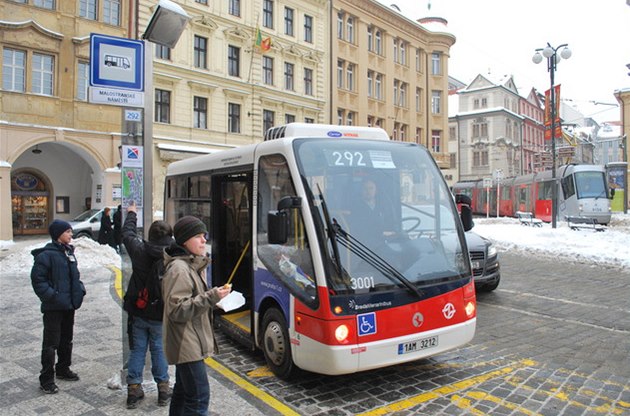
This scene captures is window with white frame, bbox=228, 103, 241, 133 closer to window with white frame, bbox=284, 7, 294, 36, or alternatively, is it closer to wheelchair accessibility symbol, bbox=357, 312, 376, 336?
window with white frame, bbox=284, 7, 294, 36

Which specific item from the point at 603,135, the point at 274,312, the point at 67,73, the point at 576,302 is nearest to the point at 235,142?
the point at 67,73

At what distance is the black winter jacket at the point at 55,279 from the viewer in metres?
4.90

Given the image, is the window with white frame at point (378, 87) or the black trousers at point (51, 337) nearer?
the black trousers at point (51, 337)

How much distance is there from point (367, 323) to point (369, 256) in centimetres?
65

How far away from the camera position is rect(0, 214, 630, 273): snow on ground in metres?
14.2

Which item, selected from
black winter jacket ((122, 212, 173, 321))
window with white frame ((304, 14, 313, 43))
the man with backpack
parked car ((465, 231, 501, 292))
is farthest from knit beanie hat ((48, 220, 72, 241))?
window with white frame ((304, 14, 313, 43))

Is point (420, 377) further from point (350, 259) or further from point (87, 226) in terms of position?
point (87, 226)

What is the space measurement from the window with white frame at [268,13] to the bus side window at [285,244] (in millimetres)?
28073

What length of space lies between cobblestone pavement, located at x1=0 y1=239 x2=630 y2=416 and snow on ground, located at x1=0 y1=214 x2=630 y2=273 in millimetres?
5955

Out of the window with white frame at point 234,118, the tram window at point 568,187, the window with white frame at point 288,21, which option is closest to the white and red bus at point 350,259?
the tram window at point 568,187

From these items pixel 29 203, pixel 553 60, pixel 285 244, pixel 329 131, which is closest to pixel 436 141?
pixel 553 60

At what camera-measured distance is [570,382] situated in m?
5.34

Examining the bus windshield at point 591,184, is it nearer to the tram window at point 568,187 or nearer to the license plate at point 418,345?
the tram window at point 568,187

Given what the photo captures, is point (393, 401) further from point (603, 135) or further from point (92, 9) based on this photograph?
point (603, 135)
